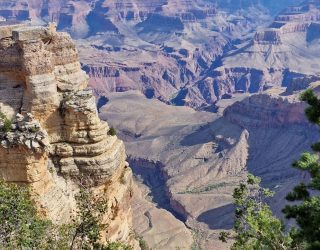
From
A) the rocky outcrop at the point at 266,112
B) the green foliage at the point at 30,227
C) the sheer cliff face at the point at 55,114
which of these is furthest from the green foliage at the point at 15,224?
the rocky outcrop at the point at 266,112

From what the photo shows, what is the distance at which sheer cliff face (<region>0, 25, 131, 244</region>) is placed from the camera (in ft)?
97.0

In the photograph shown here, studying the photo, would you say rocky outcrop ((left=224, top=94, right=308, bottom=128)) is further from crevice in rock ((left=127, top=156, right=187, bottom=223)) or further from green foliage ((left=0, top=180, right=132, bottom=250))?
green foliage ((left=0, top=180, right=132, bottom=250))

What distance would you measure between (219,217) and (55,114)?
60.2m

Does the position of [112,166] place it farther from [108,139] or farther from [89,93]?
[89,93]

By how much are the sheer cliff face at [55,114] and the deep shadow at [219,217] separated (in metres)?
53.1

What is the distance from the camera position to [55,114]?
30.8 metres

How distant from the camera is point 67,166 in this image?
3089cm

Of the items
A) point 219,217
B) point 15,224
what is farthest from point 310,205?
point 219,217

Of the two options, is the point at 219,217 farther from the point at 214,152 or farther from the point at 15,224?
the point at 15,224

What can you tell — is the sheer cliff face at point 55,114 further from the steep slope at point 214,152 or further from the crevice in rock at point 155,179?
the crevice in rock at point 155,179

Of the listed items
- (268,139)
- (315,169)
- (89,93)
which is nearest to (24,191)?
(89,93)

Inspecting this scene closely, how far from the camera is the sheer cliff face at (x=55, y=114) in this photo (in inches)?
1164

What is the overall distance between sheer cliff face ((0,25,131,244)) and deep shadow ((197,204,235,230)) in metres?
53.1

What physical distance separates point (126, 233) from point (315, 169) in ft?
65.5
